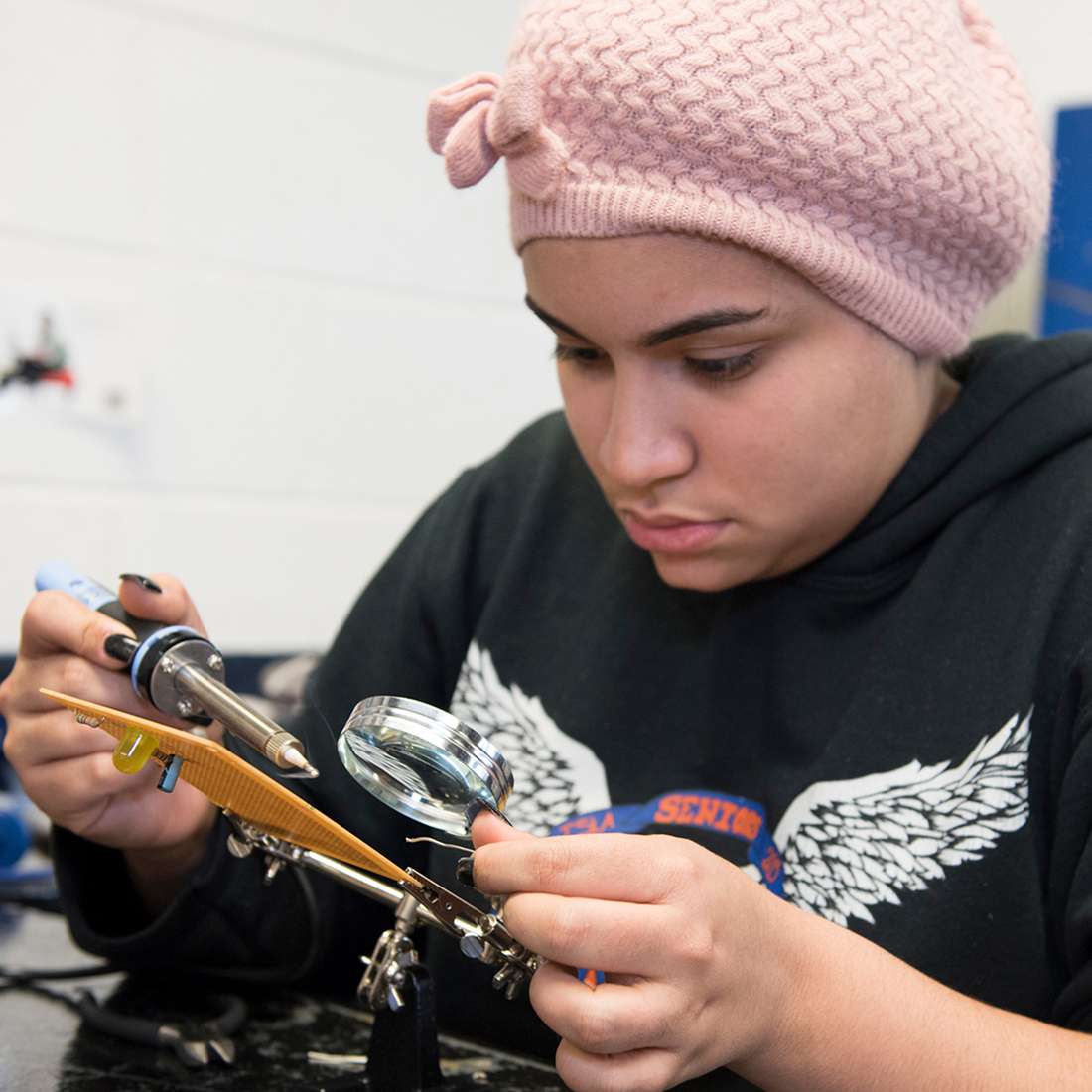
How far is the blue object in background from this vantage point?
204 centimetres

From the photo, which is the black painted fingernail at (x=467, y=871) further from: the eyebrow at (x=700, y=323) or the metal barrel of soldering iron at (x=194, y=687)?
the eyebrow at (x=700, y=323)

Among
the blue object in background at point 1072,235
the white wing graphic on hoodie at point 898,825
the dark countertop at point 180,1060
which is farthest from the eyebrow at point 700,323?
the blue object in background at point 1072,235

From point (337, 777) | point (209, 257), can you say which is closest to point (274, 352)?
point (209, 257)

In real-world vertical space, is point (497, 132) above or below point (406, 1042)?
above

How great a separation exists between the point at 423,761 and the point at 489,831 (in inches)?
1.8

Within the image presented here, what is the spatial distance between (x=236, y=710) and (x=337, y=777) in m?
0.20

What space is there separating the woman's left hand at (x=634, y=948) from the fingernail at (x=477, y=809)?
20mm

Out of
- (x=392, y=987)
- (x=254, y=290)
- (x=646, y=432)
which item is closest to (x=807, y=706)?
(x=646, y=432)

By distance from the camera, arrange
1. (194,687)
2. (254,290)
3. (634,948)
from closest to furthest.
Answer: (634,948), (194,687), (254,290)

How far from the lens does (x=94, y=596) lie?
87 centimetres

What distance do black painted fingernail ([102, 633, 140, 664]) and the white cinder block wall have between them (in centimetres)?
104

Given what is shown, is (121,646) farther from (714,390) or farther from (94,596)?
(714,390)

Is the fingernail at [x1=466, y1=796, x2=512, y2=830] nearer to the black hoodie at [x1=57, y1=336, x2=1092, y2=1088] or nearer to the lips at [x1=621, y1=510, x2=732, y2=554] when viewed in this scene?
the black hoodie at [x1=57, y1=336, x2=1092, y2=1088]

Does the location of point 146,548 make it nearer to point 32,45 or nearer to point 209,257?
point 209,257
